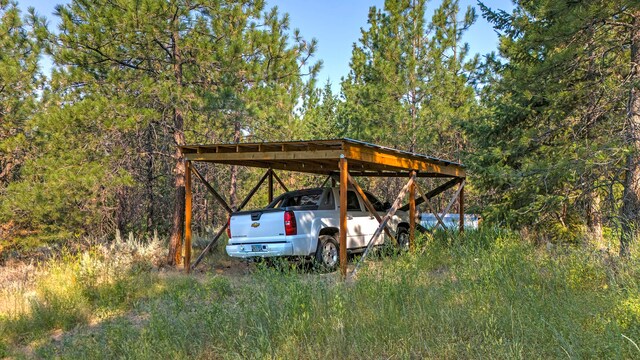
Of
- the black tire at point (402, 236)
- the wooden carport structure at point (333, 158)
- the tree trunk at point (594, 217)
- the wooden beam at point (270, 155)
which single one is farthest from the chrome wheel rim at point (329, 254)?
the tree trunk at point (594, 217)

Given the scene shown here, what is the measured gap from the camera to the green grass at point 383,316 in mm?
3748

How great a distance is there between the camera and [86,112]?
9.27m

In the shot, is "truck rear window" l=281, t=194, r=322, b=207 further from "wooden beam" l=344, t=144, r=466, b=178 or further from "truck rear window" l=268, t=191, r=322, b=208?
"wooden beam" l=344, t=144, r=466, b=178

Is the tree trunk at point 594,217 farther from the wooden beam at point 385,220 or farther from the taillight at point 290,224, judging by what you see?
the taillight at point 290,224

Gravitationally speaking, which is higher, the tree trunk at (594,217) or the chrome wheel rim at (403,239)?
the tree trunk at (594,217)

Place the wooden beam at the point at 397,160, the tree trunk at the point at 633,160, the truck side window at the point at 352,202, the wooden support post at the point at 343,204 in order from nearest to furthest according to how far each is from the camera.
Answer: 1. the tree trunk at the point at 633,160
2. the wooden support post at the point at 343,204
3. the wooden beam at the point at 397,160
4. the truck side window at the point at 352,202

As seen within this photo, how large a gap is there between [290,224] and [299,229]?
237 mm

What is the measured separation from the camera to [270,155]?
340 inches

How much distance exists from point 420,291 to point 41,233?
11.1m

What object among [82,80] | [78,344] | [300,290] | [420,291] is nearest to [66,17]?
[82,80]

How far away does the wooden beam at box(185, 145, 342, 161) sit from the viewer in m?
7.91

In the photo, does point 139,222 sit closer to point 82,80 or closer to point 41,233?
point 41,233

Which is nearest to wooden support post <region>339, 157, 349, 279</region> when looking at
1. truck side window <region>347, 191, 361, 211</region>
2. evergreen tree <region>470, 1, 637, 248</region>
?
truck side window <region>347, 191, 361, 211</region>

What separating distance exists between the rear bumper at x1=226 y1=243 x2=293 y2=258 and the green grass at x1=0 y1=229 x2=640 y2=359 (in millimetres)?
1431
